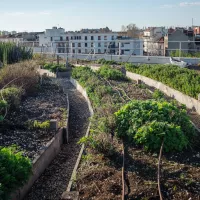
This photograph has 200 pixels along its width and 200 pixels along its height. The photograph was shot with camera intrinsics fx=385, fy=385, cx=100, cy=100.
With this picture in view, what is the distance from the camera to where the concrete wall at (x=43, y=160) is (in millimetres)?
6216

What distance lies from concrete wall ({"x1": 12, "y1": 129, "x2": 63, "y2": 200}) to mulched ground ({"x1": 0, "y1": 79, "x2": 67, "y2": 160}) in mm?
127

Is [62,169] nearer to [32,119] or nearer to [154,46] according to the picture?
[32,119]

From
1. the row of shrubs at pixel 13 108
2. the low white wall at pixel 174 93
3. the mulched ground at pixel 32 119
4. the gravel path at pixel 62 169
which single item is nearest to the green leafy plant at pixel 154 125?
the gravel path at pixel 62 169

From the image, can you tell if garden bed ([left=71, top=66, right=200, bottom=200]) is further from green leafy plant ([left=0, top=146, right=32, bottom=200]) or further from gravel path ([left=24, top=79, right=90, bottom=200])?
green leafy plant ([left=0, top=146, right=32, bottom=200])

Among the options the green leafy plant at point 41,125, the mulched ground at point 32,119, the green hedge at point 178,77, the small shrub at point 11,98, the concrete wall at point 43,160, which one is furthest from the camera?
the green hedge at point 178,77

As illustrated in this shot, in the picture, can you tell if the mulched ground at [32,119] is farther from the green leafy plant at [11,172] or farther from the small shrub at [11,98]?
the green leafy plant at [11,172]

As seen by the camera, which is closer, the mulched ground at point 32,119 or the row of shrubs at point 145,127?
the row of shrubs at point 145,127

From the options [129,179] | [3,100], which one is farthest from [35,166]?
[3,100]

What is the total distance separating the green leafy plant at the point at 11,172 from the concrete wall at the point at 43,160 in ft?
1.34

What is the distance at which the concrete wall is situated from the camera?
6216 mm

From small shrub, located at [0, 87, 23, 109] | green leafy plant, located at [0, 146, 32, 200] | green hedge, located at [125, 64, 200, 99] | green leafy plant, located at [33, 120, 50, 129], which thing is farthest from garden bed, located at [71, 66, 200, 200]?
green hedge, located at [125, 64, 200, 99]

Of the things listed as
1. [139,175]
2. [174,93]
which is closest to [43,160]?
[139,175]

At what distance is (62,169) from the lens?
762cm

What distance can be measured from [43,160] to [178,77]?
8.46 meters
